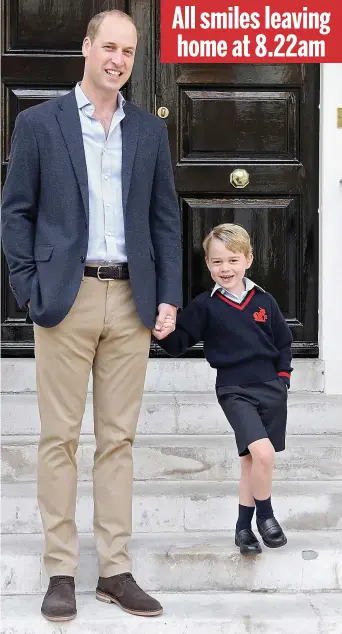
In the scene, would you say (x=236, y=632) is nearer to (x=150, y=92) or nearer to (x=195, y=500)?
(x=195, y=500)

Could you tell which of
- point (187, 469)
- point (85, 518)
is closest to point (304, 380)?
point (187, 469)

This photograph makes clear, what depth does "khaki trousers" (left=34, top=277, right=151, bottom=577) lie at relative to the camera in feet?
11.5

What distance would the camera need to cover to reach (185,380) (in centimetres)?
517

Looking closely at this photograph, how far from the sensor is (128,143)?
3.54 m

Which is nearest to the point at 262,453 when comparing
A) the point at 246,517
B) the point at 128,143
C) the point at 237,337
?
the point at 246,517

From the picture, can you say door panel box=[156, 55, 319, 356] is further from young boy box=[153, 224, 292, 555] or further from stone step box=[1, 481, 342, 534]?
young boy box=[153, 224, 292, 555]

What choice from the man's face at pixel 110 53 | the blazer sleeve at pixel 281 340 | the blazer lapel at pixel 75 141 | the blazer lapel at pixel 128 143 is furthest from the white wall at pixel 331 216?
the blazer lapel at pixel 75 141

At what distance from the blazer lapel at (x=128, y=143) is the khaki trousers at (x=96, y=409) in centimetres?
33

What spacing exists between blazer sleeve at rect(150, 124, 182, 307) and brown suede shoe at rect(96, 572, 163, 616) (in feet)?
3.14

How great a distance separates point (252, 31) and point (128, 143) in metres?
2.08

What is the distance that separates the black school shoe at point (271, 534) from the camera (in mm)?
3785

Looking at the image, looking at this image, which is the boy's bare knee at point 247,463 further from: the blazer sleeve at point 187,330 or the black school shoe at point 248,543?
the blazer sleeve at point 187,330

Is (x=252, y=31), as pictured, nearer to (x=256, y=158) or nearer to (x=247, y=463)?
(x=256, y=158)

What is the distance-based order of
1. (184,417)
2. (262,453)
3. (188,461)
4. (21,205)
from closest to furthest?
(21,205), (262,453), (188,461), (184,417)
